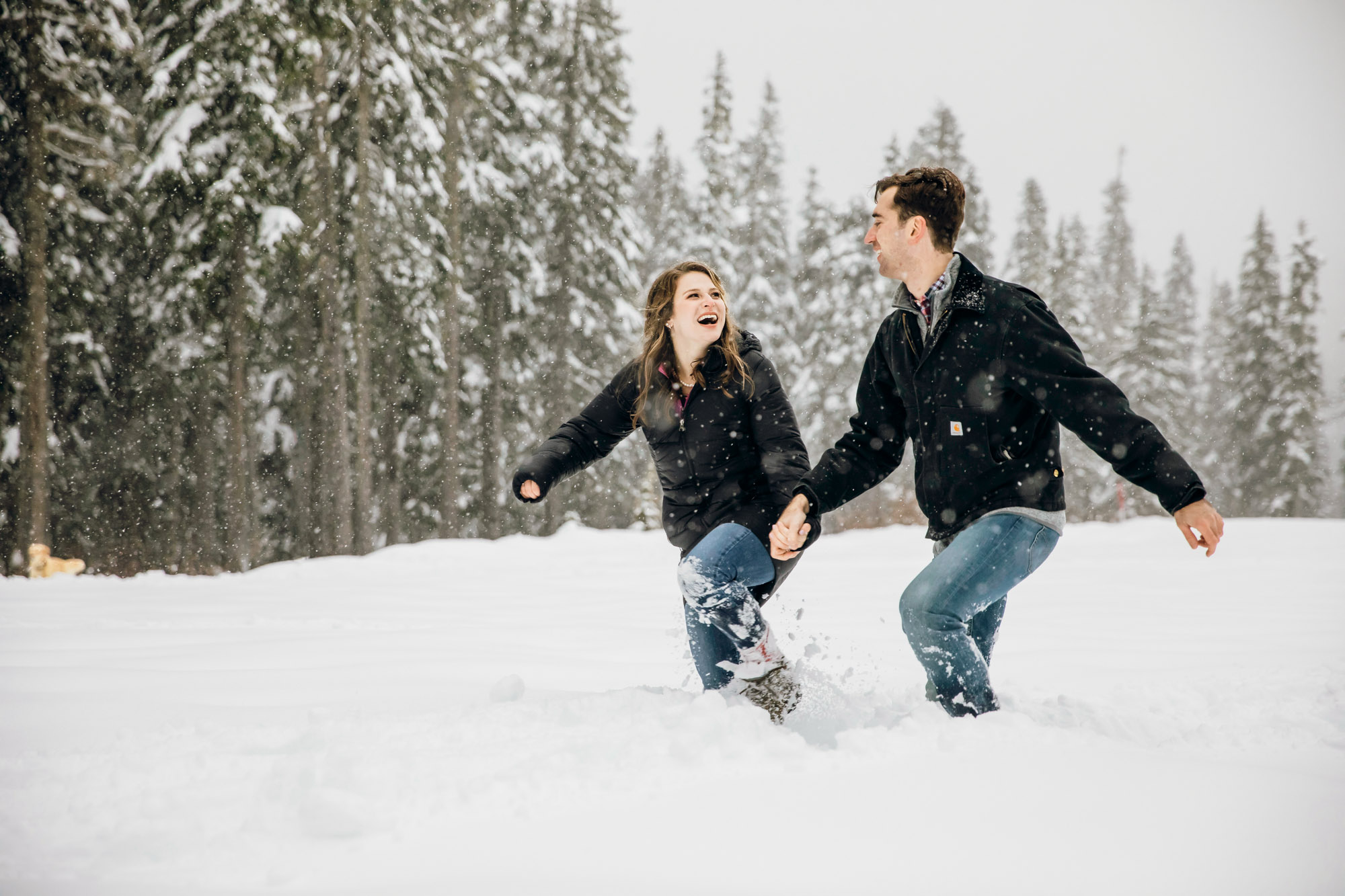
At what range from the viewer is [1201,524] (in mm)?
2918

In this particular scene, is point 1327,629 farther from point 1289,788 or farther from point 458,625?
point 458,625

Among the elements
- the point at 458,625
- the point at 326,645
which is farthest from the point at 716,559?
the point at 458,625

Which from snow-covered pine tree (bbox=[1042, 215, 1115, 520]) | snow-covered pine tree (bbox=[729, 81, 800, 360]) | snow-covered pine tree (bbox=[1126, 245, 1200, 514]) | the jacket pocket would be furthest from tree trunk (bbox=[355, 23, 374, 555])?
snow-covered pine tree (bbox=[1126, 245, 1200, 514])

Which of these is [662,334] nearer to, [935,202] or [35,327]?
[935,202]

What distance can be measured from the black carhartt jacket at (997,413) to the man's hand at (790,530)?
0.25 ft

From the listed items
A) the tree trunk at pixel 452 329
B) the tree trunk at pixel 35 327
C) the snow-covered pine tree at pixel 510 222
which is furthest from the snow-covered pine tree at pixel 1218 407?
the tree trunk at pixel 35 327

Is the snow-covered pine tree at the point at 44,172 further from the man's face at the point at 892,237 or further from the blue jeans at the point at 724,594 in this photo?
the man's face at the point at 892,237

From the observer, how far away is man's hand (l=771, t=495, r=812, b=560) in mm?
3609

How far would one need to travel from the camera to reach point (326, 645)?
18.7 feet

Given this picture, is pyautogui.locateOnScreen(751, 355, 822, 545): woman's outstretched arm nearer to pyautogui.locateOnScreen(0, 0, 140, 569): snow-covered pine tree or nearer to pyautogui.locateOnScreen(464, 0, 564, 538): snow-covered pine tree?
pyautogui.locateOnScreen(0, 0, 140, 569): snow-covered pine tree

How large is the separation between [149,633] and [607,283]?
61.5 feet

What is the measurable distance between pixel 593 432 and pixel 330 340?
14.4 m

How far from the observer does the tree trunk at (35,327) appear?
14.0 m

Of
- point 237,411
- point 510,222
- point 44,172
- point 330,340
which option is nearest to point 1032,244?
point 510,222
